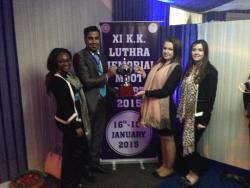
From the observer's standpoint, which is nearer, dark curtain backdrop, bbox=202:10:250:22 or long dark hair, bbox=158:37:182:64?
long dark hair, bbox=158:37:182:64

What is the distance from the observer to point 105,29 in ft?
8.61

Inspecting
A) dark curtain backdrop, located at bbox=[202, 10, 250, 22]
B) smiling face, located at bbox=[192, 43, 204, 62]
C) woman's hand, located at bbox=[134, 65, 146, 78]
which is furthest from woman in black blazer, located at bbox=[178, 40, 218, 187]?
dark curtain backdrop, located at bbox=[202, 10, 250, 22]

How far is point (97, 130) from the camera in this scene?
2625mm

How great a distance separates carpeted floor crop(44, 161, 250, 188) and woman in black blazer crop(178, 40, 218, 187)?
0.19 metres

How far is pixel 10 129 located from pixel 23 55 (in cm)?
72

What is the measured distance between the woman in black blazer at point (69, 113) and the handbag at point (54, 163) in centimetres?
33

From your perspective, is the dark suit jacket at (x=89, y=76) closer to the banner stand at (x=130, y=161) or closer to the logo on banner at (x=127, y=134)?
the logo on banner at (x=127, y=134)

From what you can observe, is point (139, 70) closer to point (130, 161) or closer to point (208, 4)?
point (130, 161)

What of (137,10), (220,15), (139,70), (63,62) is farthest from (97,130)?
(220,15)

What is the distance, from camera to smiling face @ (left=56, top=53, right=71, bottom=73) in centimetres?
207

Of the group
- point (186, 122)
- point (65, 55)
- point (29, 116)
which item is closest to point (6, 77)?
point (29, 116)

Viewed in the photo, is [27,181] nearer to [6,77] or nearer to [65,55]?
[6,77]

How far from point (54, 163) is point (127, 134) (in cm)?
84

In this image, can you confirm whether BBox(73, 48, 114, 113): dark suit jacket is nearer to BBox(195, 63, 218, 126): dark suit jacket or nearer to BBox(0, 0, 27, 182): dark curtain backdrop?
BBox(0, 0, 27, 182): dark curtain backdrop
